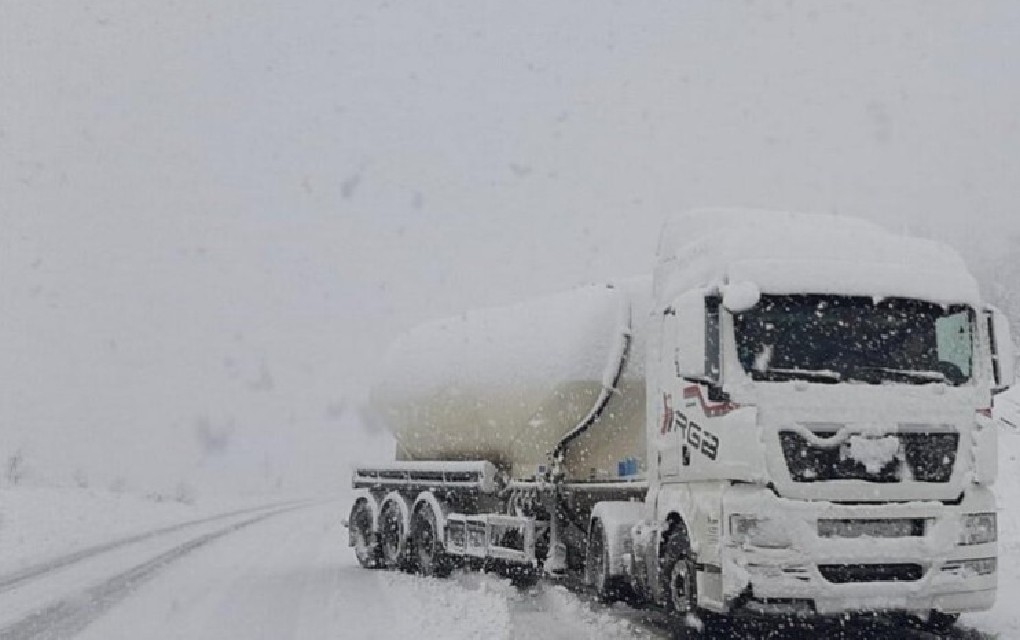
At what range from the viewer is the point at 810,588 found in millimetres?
7523

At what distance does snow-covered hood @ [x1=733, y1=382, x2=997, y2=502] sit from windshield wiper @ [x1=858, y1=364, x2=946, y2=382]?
0.10m

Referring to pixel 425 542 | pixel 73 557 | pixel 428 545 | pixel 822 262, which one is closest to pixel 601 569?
pixel 822 262

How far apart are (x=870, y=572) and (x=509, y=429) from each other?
18.7ft

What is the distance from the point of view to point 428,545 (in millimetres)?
14469

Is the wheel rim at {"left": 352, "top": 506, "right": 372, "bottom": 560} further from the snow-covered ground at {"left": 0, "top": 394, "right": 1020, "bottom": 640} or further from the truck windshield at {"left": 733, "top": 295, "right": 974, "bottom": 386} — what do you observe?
the truck windshield at {"left": 733, "top": 295, "right": 974, "bottom": 386}

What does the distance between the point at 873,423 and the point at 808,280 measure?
1.16m

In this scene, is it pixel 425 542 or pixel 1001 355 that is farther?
pixel 425 542

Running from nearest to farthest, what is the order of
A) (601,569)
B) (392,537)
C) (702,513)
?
(702,513), (601,569), (392,537)

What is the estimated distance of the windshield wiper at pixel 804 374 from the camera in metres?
7.88

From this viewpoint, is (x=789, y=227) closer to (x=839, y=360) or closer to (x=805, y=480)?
(x=839, y=360)

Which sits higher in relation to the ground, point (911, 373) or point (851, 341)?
point (851, 341)

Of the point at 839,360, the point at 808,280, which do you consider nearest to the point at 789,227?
the point at 808,280

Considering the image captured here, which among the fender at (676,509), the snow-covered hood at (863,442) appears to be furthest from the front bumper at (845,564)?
the fender at (676,509)

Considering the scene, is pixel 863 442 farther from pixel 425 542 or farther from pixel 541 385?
pixel 425 542
